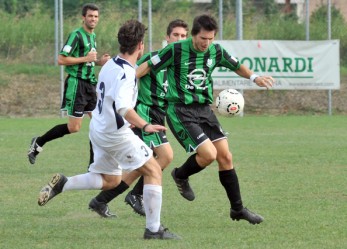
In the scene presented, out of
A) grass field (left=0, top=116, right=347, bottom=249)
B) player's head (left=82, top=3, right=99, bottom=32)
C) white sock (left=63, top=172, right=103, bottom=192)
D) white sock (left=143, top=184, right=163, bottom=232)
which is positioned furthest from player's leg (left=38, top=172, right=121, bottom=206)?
player's head (left=82, top=3, right=99, bottom=32)

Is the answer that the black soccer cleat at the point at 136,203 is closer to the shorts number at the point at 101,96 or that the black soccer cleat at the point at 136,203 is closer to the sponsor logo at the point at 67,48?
the shorts number at the point at 101,96

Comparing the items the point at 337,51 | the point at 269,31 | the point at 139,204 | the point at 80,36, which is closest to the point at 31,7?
the point at 269,31

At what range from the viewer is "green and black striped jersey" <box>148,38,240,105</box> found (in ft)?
24.7

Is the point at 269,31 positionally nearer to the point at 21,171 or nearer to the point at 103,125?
the point at 21,171

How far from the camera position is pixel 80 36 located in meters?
10.8

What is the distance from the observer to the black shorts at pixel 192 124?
7.48 m

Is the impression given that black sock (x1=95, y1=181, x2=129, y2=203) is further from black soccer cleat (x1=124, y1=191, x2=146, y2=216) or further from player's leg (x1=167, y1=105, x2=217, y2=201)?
player's leg (x1=167, y1=105, x2=217, y2=201)

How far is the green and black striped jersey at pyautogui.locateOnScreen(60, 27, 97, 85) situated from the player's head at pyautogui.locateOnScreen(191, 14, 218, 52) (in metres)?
3.51

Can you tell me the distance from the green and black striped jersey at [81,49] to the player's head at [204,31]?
3506 mm

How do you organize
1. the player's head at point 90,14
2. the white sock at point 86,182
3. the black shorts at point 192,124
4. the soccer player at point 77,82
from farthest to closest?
the soccer player at point 77,82
the player's head at point 90,14
the black shorts at point 192,124
the white sock at point 86,182

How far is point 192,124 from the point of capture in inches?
295

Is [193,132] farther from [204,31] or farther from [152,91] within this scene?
[152,91]

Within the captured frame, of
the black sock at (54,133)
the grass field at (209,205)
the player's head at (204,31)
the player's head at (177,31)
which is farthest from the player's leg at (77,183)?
the black sock at (54,133)

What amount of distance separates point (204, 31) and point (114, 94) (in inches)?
48.0
